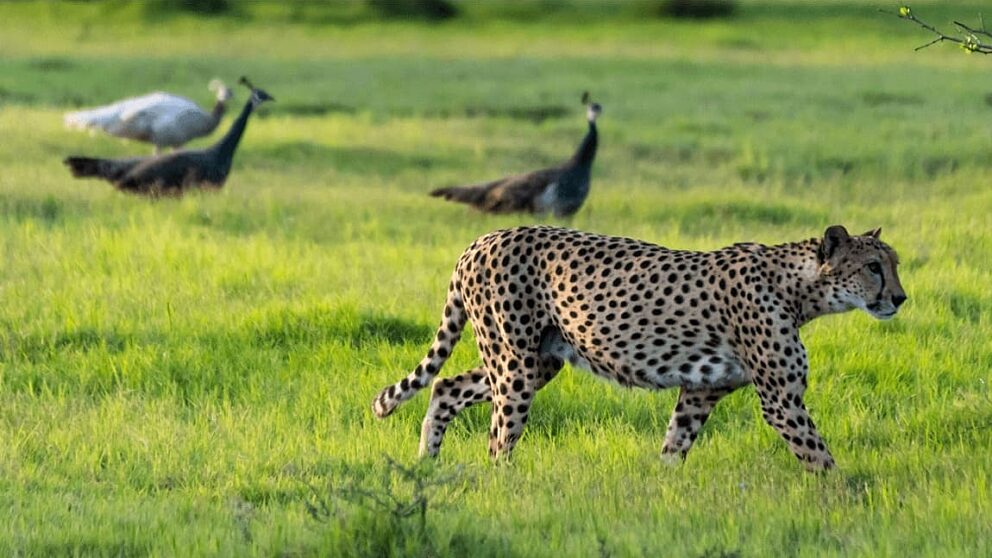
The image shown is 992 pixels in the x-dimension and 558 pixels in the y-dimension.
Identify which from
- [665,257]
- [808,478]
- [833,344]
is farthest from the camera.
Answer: [833,344]

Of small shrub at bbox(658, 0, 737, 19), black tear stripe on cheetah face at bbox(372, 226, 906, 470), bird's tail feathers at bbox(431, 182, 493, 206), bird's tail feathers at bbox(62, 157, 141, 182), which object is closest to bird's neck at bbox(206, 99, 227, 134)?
bird's tail feathers at bbox(62, 157, 141, 182)

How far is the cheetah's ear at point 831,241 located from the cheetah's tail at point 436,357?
1.75 metres

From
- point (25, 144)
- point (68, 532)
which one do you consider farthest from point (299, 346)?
point (25, 144)

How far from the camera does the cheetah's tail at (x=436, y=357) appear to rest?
287 inches

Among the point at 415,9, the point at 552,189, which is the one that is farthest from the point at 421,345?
the point at 415,9

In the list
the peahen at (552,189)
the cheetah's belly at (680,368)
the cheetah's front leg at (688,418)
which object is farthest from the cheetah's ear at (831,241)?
the peahen at (552,189)

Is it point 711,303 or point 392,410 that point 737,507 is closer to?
point 711,303

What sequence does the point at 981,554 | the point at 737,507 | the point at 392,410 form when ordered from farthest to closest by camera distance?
1. the point at 392,410
2. the point at 737,507
3. the point at 981,554

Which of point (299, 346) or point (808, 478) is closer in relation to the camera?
point (808, 478)

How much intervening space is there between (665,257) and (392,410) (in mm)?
1544

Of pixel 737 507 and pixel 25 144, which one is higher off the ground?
pixel 737 507

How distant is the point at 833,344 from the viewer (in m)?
8.99

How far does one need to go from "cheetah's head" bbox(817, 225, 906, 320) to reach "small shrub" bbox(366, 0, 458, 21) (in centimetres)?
3679

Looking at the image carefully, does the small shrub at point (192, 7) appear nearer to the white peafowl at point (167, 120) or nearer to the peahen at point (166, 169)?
the white peafowl at point (167, 120)
